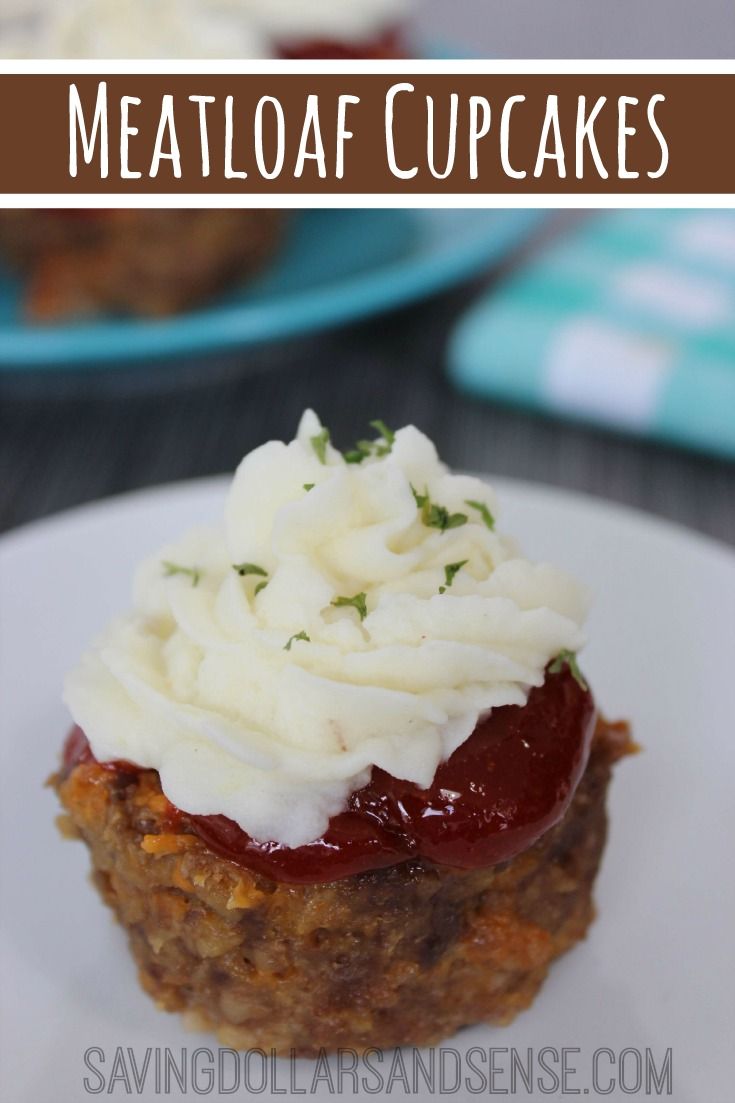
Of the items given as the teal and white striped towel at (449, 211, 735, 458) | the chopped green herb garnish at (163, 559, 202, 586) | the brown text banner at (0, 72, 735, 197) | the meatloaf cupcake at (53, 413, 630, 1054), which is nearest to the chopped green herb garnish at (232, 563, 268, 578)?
the meatloaf cupcake at (53, 413, 630, 1054)

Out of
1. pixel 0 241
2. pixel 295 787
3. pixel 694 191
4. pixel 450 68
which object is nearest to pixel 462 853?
pixel 295 787

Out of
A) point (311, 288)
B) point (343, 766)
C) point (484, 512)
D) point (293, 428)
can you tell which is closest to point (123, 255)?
point (311, 288)

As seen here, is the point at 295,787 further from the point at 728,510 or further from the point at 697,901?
the point at 728,510

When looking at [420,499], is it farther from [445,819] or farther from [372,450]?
[445,819]

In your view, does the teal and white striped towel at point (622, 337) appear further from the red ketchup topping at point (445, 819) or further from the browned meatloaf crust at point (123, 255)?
the red ketchup topping at point (445, 819)

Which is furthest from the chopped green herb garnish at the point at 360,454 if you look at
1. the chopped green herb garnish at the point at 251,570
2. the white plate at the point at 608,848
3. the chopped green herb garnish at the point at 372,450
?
the white plate at the point at 608,848

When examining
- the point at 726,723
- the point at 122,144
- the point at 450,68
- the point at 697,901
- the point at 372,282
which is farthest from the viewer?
the point at 372,282
